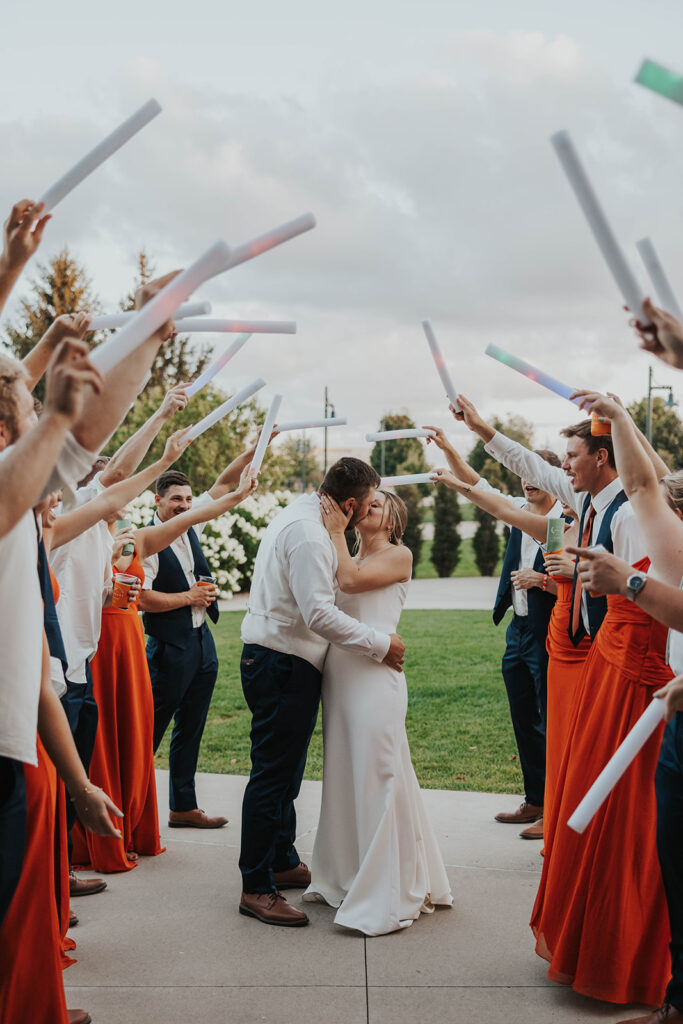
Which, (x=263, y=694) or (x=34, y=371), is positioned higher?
(x=34, y=371)

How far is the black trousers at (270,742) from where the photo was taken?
4.44 m

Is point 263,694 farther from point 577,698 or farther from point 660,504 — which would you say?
point 660,504

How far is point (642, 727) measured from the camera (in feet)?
8.36

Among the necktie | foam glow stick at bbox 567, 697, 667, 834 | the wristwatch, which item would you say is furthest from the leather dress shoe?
the necktie

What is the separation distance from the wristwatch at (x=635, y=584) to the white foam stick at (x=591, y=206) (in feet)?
3.78

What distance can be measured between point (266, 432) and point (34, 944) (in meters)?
2.66

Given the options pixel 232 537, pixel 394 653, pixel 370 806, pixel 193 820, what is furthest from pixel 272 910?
pixel 232 537

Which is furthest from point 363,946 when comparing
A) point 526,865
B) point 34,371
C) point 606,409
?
point 34,371

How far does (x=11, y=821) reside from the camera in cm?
230

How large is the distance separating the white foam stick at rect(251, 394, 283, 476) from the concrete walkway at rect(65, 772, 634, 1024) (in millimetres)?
2189

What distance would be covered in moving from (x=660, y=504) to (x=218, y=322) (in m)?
1.62

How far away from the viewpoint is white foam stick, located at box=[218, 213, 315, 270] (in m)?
2.06

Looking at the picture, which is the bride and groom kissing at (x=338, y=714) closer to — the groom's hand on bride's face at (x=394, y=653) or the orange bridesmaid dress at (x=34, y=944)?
the groom's hand on bride's face at (x=394, y=653)

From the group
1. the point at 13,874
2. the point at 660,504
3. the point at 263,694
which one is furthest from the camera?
the point at 263,694
